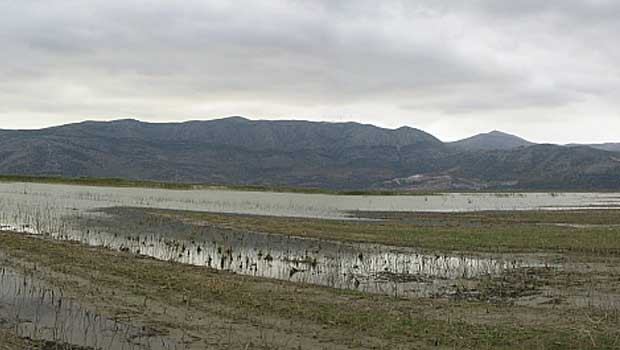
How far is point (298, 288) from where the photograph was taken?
2077 centimetres

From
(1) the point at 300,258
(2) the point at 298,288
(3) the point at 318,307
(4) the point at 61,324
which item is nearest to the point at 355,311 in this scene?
(3) the point at 318,307

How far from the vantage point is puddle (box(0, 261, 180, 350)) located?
13.8 metres

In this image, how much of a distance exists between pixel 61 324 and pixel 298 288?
7.91m

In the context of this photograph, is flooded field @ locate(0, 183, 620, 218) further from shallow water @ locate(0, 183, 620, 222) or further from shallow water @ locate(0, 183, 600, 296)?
shallow water @ locate(0, 183, 600, 296)

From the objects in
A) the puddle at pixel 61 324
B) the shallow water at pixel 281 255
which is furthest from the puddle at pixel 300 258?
the puddle at pixel 61 324

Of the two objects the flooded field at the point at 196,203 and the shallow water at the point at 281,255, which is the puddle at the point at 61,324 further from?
the flooded field at the point at 196,203

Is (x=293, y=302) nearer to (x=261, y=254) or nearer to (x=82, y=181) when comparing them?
(x=261, y=254)

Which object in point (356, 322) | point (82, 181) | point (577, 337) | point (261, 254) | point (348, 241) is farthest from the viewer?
point (82, 181)

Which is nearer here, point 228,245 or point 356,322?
point 356,322

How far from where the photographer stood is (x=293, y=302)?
59.8 ft

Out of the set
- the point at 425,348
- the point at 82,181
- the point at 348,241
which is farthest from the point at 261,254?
the point at 82,181

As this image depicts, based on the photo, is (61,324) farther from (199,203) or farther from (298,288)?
(199,203)

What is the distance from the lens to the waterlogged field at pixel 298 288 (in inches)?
577

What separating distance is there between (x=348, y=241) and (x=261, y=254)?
793cm
